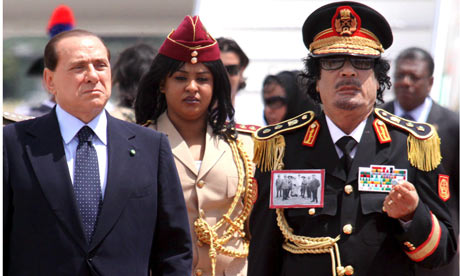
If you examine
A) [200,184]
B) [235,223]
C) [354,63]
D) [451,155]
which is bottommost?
[235,223]

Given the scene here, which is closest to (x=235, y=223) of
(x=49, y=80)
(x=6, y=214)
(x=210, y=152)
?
(x=210, y=152)

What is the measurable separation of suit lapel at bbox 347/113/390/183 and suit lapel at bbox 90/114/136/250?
1.17 m

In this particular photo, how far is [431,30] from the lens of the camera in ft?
39.7

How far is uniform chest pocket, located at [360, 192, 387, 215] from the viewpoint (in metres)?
5.55

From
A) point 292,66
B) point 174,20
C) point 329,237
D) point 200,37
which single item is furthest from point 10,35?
point 329,237

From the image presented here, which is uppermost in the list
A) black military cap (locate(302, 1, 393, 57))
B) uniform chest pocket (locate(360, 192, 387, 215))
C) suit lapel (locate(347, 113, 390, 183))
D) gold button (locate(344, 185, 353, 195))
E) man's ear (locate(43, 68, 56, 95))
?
black military cap (locate(302, 1, 393, 57))

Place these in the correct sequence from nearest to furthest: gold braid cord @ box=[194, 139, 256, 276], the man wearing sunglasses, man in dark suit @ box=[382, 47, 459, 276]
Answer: the man wearing sunglasses, gold braid cord @ box=[194, 139, 256, 276], man in dark suit @ box=[382, 47, 459, 276]

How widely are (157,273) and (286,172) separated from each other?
0.94 metres

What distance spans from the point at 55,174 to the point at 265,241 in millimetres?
1287

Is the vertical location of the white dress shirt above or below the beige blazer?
above

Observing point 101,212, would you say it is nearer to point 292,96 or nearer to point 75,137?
point 75,137

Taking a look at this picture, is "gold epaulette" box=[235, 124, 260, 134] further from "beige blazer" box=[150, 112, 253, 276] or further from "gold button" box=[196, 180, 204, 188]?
"gold button" box=[196, 180, 204, 188]

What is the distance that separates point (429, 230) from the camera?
5445 mm

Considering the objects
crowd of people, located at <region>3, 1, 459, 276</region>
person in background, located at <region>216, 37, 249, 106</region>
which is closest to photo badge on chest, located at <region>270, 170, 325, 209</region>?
crowd of people, located at <region>3, 1, 459, 276</region>
